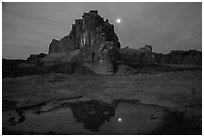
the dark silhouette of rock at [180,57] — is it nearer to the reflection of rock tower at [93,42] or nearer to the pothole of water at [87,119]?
the reflection of rock tower at [93,42]

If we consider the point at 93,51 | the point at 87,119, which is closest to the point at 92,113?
the point at 87,119

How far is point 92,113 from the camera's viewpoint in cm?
842

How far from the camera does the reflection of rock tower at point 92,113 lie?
22.7 feet

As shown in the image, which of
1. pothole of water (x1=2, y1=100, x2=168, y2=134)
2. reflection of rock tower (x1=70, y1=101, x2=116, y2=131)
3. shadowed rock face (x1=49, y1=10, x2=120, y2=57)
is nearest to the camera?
pothole of water (x1=2, y1=100, x2=168, y2=134)

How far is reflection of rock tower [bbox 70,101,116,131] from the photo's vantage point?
6.93 m

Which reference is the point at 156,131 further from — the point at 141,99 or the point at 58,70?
the point at 58,70

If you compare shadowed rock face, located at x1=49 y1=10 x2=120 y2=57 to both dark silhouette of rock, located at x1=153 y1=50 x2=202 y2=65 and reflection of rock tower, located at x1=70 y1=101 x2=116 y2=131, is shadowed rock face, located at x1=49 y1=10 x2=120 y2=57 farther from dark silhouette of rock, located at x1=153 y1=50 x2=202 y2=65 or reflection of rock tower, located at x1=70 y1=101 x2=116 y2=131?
reflection of rock tower, located at x1=70 y1=101 x2=116 y2=131

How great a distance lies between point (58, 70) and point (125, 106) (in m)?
29.0

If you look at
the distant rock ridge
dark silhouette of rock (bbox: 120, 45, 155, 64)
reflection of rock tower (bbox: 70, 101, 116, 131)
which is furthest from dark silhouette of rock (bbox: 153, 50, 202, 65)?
reflection of rock tower (bbox: 70, 101, 116, 131)

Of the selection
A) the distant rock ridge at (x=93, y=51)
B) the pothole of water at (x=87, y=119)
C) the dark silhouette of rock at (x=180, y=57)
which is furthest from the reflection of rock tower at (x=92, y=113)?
the dark silhouette of rock at (x=180, y=57)

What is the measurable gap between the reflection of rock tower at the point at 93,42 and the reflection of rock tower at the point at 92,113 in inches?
855

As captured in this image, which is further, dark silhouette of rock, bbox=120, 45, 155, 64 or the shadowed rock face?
the shadowed rock face

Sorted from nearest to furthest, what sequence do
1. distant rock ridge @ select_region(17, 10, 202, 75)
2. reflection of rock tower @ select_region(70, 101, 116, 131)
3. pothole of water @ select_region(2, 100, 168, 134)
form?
pothole of water @ select_region(2, 100, 168, 134)
reflection of rock tower @ select_region(70, 101, 116, 131)
distant rock ridge @ select_region(17, 10, 202, 75)

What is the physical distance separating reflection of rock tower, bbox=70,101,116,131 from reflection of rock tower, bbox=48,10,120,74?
21708mm
